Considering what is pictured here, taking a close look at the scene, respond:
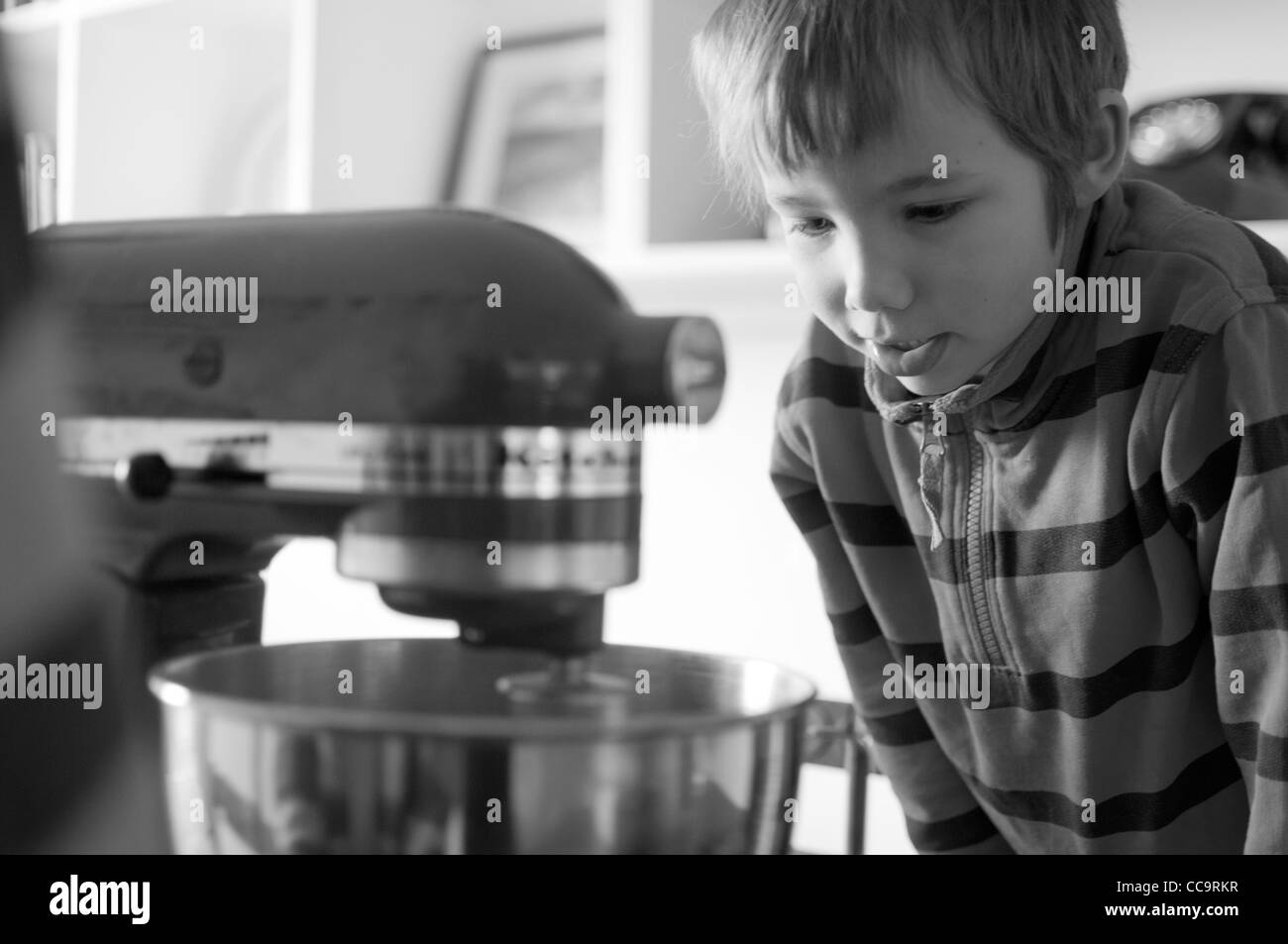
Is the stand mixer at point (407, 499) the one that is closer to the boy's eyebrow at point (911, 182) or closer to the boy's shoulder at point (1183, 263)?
the boy's eyebrow at point (911, 182)

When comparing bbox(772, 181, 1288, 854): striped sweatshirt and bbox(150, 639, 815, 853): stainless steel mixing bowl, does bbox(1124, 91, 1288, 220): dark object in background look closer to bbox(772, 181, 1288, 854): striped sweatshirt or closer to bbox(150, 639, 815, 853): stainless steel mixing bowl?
bbox(772, 181, 1288, 854): striped sweatshirt

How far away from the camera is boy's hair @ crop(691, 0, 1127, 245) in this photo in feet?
2.13

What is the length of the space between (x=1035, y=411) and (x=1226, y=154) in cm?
42

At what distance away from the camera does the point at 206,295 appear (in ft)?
1.40

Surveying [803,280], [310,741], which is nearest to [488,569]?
[310,741]

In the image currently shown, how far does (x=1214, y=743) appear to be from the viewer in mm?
729

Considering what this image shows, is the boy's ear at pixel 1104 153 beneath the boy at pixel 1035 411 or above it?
above

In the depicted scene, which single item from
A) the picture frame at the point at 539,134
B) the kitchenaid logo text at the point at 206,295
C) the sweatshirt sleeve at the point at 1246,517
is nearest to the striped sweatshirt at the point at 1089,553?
the sweatshirt sleeve at the point at 1246,517

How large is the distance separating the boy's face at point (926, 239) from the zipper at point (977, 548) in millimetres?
71

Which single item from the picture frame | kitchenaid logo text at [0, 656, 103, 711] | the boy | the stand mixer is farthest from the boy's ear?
the picture frame

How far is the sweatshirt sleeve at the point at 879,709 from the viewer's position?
878 mm

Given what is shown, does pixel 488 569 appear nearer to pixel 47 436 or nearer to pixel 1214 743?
pixel 47 436

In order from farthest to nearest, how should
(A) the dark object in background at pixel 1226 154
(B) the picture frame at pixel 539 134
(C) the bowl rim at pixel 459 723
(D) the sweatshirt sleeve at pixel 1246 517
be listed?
(B) the picture frame at pixel 539 134 → (A) the dark object in background at pixel 1226 154 → (D) the sweatshirt sleeve at pixel 1246 517 → (C) the bowl rim at pixel 459 723
